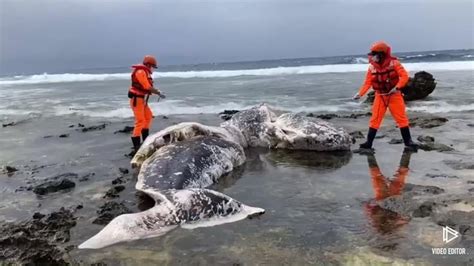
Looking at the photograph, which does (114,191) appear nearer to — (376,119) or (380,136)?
(376,119)

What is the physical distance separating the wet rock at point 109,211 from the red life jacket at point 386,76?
16.2 feet

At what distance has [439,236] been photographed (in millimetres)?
4152

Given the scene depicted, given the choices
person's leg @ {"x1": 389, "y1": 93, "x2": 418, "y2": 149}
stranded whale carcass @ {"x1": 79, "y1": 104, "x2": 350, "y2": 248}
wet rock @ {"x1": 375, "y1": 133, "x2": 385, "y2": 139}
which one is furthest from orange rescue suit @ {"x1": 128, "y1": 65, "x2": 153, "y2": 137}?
wet rock @ {"x1": 375, "y1": 133, "x2": 385, "y2": 139}

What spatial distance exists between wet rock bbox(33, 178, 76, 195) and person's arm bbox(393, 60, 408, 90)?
5.53 meters

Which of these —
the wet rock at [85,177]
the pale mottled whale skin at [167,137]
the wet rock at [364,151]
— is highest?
the pale mottled whale skin at [167,137]

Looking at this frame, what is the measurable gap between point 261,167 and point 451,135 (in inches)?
168

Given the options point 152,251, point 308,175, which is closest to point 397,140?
point 308,175

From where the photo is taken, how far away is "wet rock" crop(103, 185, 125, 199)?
5.86 m

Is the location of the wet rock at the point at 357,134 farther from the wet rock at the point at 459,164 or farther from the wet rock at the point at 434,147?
the wet rock at the point at 459,164

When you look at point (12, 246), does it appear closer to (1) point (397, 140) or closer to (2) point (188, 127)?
(2) point (188, 127)

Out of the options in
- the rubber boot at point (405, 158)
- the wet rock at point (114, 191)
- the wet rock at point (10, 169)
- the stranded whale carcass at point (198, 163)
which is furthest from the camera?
the wet rock at point (10, 169)

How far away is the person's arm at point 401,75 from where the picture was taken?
25.0ft

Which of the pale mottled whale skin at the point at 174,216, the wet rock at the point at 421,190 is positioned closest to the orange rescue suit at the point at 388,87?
the wet rock at the point at 421,190

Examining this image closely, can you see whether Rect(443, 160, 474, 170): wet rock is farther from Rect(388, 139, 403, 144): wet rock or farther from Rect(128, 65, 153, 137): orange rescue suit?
Rect(128, 65, 153, 137): orange rescue suit
